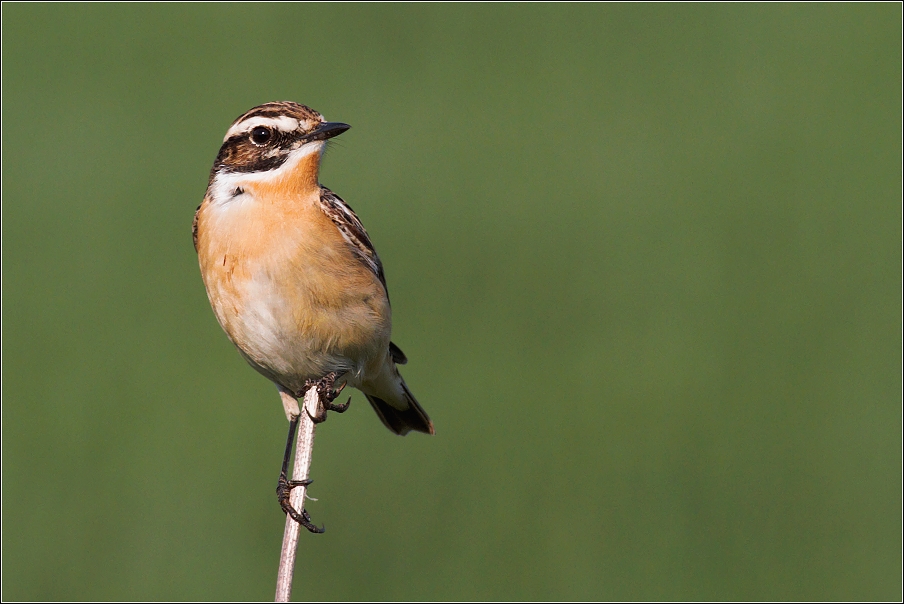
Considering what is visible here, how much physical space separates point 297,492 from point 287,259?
95 cm

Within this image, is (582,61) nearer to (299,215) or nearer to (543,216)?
(543,216)

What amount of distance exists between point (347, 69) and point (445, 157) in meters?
1.40

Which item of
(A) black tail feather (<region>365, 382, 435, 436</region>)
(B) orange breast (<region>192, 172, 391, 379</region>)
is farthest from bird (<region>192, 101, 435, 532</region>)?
(A) black tail feather (<region>365, 382, 435, 436</region>)

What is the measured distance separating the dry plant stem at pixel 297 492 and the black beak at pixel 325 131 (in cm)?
106

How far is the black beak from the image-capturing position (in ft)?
16.9

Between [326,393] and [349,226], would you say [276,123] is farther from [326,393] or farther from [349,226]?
[326,393]

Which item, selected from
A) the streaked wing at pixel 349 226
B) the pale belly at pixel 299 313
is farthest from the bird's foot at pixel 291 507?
the streaked wing at pixel 349 226

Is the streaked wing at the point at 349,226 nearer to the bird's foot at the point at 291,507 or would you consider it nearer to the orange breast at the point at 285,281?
the orange breast at the point at 285,281

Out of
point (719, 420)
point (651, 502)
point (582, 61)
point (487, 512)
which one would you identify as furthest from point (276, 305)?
point (582, 61)

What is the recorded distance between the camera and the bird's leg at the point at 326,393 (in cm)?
499

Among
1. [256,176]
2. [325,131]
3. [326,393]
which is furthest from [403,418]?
[325,131]

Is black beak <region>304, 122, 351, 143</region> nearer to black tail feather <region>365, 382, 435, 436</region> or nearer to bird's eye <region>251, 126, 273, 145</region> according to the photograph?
bird's eye <region>251, 126, 273, 145</region>

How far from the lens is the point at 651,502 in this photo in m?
7.53

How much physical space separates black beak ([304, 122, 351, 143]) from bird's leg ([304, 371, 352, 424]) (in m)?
1.02
